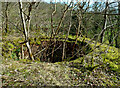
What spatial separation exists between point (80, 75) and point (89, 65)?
2.35ft

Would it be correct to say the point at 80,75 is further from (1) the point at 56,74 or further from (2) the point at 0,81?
(2) the point at 0,81

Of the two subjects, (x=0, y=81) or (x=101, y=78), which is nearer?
(x=0, y=81)

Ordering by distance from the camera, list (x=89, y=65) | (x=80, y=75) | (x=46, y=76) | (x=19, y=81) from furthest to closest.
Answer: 1. (x=89, y=65)
2. (x=80, y=75)
3. (x=46, y=76)
4. (x=19, y=81)

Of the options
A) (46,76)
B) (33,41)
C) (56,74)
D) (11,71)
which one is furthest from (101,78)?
(33,41)

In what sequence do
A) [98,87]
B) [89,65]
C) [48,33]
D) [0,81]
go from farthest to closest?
[48,33]
[89,65]
[98,87]
[0,81]

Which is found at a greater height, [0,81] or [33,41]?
[33,41]

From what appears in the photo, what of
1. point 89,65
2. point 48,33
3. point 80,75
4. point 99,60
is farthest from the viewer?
point 48,33

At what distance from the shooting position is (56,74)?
3.69 m

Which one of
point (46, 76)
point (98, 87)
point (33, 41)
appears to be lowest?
point (98, 87)

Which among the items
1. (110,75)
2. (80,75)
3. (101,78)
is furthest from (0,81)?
(110,75)

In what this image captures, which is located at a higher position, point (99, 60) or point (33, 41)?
point (33, 41)

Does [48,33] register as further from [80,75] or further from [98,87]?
[98,87]

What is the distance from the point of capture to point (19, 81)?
120 inches

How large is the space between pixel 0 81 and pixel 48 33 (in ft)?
17.8
